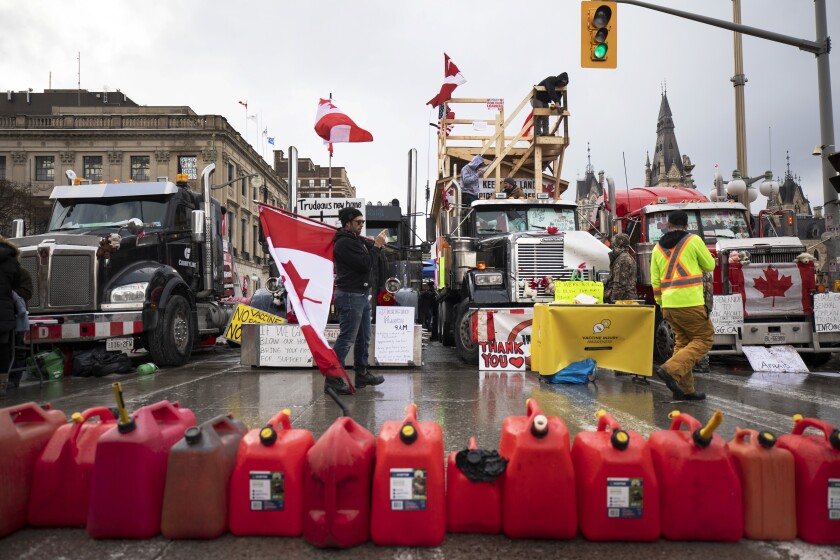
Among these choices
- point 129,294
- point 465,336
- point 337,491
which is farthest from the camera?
point 465,336

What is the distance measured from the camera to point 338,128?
11445mm

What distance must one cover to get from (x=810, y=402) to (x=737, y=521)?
4.47 meters

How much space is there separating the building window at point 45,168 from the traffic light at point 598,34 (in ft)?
167

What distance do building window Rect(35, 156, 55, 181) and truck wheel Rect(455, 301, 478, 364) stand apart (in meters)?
51.4

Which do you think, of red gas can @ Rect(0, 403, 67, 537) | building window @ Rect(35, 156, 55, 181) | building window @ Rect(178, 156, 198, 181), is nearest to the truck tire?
building window @ Rect(178, 156, 198, 181)

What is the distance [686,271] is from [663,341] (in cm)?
364

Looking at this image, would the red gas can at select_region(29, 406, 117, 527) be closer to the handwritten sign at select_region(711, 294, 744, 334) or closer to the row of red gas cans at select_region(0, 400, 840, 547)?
the row of red gas cans at select_region(0, 400, 840, 547)

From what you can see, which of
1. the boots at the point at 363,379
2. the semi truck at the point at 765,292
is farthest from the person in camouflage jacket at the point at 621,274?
the boots at the point at 363,379

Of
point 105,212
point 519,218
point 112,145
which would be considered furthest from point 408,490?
point 112,145

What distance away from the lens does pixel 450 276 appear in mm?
10641

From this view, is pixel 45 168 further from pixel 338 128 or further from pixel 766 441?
pixel 766 441

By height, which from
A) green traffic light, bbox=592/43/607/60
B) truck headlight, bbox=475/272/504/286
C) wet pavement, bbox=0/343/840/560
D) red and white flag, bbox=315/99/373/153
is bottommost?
wet pavement, bbox=0/343/840/560

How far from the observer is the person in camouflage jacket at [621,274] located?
888 cm

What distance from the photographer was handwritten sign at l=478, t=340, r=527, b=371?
351 inches
